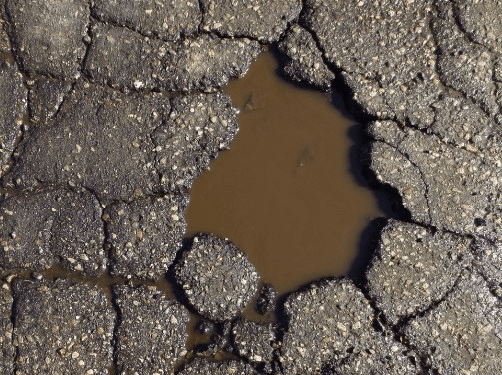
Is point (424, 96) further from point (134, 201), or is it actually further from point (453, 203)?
point (134, 201)

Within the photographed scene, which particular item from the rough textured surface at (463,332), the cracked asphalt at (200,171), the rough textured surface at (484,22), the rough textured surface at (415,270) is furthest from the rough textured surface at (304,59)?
the rough textured surface at (463,332)

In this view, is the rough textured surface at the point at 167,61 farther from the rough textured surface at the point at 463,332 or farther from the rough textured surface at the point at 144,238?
the rough textured surface at the point at 463,332

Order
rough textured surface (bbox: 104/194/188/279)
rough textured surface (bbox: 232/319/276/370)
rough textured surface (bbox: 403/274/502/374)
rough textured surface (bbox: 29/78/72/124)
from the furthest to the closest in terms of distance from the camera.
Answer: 1. rough textured surface (bbox: 29/78/72/124)
2. rough textured surface (bbox: 104/194/188/279)
3. rough textured surface (bbox: 232/319/276/370)
4. rough textured surface (bbox: 403/274/502/374)

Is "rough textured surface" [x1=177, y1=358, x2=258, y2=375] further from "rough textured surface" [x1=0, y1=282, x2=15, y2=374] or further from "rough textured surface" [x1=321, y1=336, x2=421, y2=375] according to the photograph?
"rough textured surface" [x1=0, y1=282, x2=15, y2=374]

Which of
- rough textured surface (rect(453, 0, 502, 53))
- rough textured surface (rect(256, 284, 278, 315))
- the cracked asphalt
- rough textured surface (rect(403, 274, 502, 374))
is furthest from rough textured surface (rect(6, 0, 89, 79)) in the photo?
rough textured surface (rect(403, 274, 502, 374))

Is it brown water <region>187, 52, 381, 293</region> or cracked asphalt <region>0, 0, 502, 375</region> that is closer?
cracked asphalt <region>0, 0, 502, 375</region>

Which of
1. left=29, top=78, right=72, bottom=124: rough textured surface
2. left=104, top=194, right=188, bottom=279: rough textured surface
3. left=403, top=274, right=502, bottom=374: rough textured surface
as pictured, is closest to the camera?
left=403, top=274, right=502, bottom=374: rough textured surface
